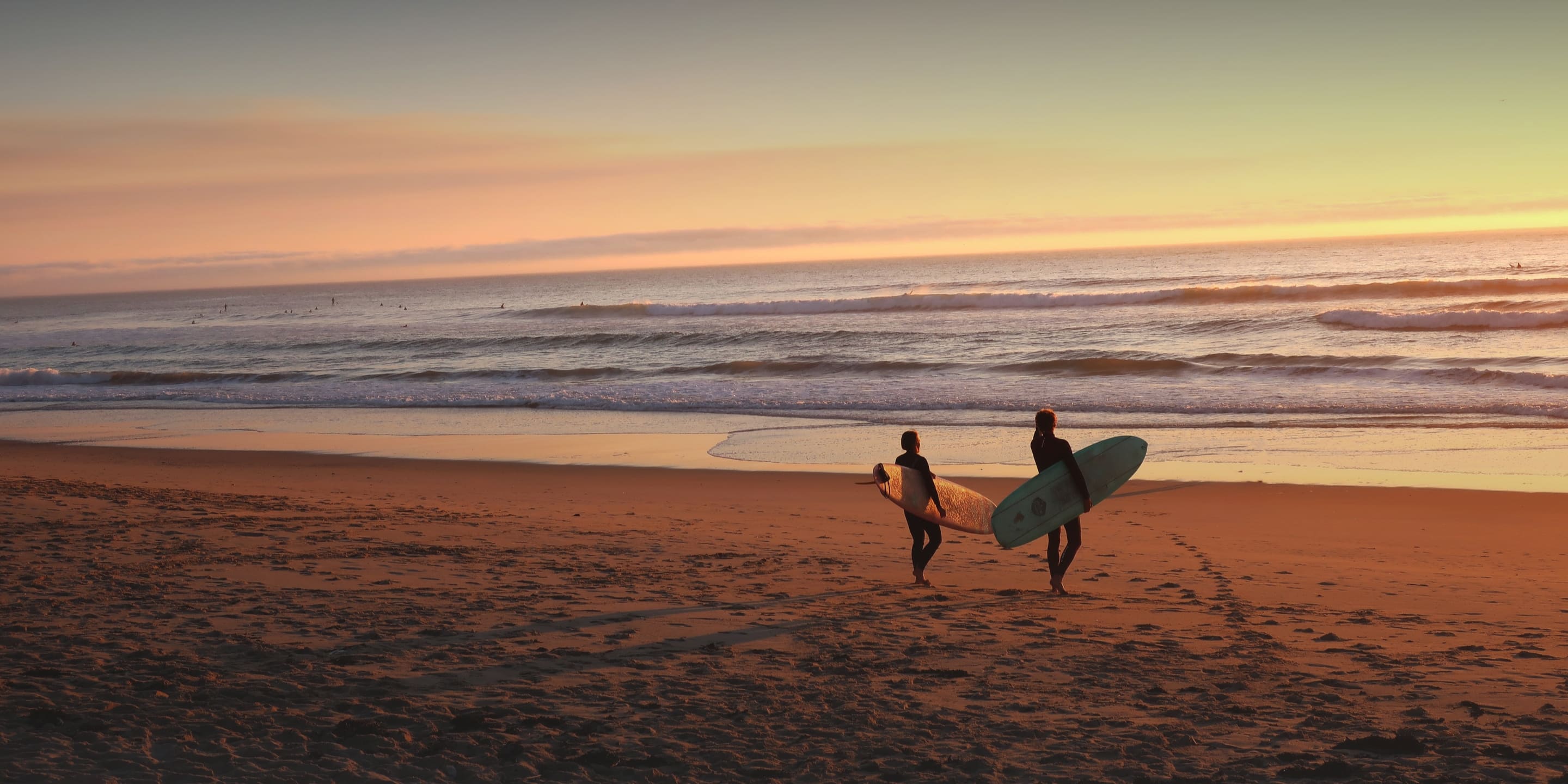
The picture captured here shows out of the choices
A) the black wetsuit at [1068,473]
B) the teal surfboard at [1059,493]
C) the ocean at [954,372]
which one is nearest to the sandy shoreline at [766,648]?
the black wetsuit at [1068,473]

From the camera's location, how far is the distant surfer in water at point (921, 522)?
761cm

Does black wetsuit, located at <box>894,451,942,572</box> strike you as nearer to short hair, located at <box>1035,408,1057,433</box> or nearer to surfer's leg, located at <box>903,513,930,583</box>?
surfer's leg, located at <box>903,513,930,583</box>

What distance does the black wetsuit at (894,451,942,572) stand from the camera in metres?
7.61

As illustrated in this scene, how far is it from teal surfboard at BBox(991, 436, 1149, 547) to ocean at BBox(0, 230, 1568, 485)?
5235 millimetres

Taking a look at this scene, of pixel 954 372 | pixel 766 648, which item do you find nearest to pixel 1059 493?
pixel 766 648

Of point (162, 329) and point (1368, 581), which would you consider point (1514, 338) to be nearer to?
point (1368, 581)

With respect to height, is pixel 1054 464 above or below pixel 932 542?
above

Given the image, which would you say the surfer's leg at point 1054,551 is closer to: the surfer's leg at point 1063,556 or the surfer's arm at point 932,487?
the surfer's leg at point 1063,556

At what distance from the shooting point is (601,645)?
595 centimetres

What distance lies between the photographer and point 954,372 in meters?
28.4

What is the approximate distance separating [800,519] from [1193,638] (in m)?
5.16

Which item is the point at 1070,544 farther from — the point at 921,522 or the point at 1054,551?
the point at 921,522

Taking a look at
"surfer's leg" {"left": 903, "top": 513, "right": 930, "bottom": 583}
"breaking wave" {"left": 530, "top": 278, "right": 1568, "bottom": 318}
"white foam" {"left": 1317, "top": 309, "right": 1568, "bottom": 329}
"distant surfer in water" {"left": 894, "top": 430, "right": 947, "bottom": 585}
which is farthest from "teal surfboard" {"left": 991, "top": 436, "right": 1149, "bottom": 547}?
"breaking wave" {"left": 530, "top": 278, "right": 1568, "bottom": 318}

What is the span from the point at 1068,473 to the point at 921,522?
1131mm
